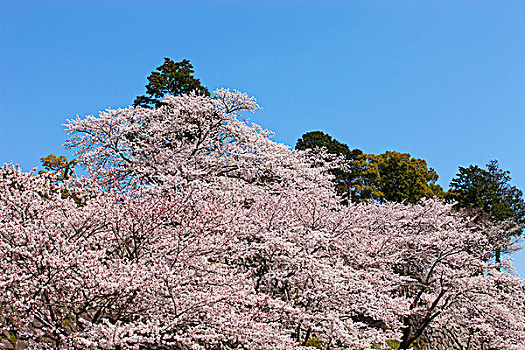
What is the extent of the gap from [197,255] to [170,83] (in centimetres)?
2034

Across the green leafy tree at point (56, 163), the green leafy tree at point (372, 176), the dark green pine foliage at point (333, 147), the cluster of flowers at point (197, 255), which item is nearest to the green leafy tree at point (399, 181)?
the green leafy tree at point (372, 176)

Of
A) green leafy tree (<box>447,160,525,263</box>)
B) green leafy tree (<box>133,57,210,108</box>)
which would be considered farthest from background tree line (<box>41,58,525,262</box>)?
green leafy tree (<box>133,57,210,108</box>)

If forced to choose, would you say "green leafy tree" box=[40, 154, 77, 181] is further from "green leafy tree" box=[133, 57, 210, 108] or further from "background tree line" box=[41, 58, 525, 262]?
"background tree line" box=[41, 58, 525, 262]

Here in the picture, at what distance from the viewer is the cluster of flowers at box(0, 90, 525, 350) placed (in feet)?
24.1

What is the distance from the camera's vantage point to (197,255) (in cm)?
877

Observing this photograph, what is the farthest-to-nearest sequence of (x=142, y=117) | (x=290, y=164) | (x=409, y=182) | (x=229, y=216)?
(x=409, y=182), (x=290, y=164), (x=142, y=117), (x=229, y=216)

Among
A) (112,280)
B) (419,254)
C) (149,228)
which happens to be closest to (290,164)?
(419,254)

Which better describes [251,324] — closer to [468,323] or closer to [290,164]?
[290,164]

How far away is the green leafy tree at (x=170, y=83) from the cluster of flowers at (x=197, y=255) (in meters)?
7.95

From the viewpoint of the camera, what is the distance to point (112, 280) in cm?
726

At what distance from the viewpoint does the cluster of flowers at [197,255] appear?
289 inches

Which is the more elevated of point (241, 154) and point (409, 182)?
point (409, 182)

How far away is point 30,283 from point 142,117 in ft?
40.3

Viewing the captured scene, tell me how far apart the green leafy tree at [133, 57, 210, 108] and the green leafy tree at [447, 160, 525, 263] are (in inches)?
914
